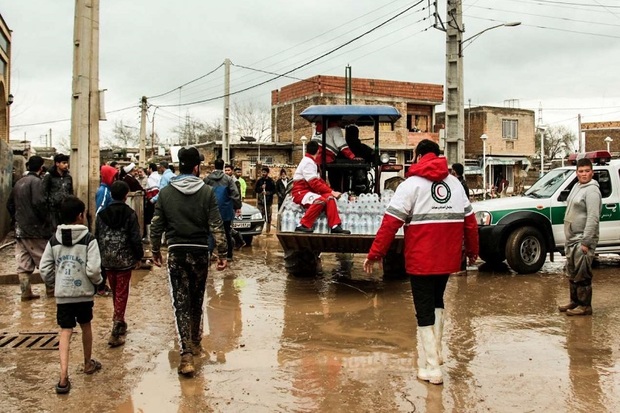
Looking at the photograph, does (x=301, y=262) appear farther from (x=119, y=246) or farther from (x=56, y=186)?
(x=119, y=246)

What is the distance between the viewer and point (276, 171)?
3734 cm

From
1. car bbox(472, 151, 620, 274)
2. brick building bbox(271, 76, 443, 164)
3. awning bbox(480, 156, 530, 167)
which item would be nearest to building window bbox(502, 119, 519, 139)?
awning bbox(480, 156, 530, 167)

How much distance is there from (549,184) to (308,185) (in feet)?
17.4

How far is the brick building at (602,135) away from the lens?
58500 mm

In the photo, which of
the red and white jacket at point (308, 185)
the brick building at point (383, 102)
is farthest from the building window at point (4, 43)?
the brick building at point (383, 102)

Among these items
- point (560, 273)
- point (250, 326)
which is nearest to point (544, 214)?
point (560, 273)

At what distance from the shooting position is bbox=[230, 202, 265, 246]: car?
49.0ft

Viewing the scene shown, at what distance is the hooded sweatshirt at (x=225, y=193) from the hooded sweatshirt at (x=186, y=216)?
5.08 metres

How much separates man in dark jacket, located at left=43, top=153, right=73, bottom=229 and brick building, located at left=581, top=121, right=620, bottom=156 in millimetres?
58018

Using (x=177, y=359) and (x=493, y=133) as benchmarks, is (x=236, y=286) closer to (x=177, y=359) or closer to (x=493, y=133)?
(x=177, y=359)

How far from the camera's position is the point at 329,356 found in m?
5.98

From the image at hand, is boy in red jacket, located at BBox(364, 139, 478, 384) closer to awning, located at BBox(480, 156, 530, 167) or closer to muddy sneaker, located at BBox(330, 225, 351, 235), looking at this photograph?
muddy sneaker, located at BBox(330, 225, 351, 235)

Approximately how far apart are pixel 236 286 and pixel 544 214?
5.70 metres

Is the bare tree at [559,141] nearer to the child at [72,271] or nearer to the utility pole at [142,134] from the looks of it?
the utility pole at [142,134]
